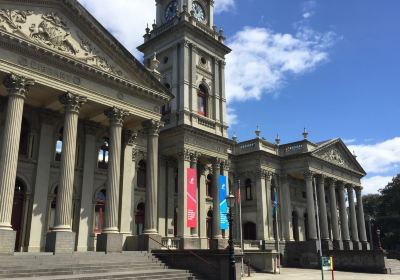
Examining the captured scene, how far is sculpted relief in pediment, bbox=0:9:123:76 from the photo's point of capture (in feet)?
69.2

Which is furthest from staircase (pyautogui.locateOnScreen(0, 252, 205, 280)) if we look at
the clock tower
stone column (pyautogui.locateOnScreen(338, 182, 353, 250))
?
stone column (pyautogui.locateOnScreen(338, 182, 353, 250))

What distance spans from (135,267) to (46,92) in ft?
34.5

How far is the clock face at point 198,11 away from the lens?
128ft

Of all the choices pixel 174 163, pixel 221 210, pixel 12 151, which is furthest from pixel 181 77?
pixel 12 151

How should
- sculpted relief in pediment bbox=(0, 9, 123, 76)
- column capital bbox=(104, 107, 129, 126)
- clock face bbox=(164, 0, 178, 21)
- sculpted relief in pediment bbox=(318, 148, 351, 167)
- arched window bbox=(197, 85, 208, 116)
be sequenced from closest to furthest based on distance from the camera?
sculpted relief in pediment bbox=(0, 9, 123, 76) < column capital bbox=(104, 107, 129, 126) < arched window bbox=(197, 85, 208, 116) < clock face bbox=(164, 0, 178, 21) < sculpted relief in pediment bbox=(318, 148, 351, 167)

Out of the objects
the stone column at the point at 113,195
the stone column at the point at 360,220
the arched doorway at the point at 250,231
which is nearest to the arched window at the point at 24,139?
the stone column at the point at 113,195

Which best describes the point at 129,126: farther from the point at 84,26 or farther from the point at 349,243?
the point at 349,243

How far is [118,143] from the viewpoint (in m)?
24.5

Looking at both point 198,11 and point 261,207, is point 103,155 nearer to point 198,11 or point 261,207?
point 261,207

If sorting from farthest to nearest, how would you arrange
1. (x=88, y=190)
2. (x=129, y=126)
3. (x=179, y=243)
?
(x=179, y=243) → (x=129, y=126) → (x=88, y=190)

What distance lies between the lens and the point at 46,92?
2288 centimetres

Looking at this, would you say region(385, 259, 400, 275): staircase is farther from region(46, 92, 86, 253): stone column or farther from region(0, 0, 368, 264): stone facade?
region(46, 92, 86, 253): stone column

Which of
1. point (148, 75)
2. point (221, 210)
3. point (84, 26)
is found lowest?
point (221, 210)

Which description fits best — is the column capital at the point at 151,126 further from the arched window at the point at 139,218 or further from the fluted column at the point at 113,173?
the arched window at the point at 139,218
